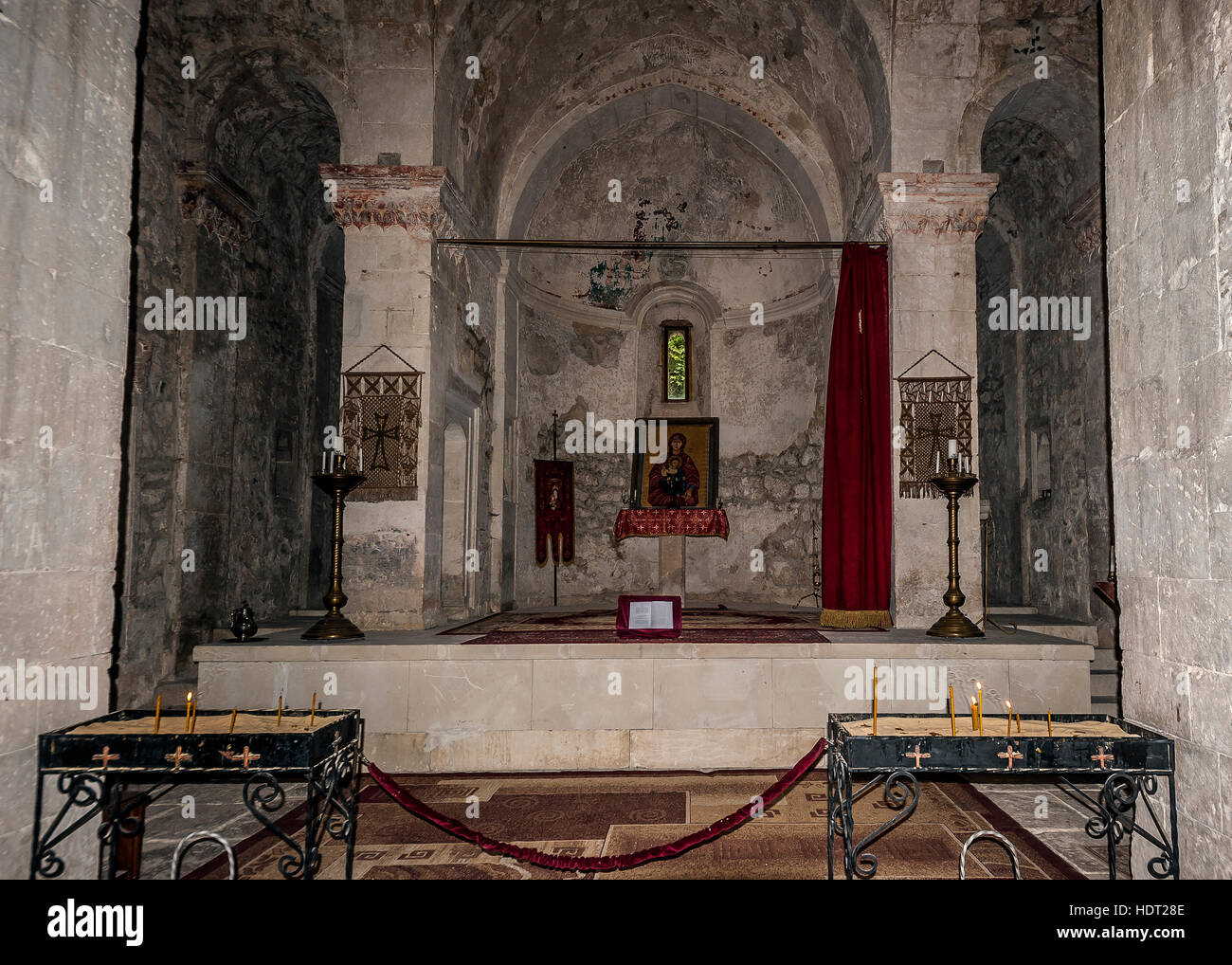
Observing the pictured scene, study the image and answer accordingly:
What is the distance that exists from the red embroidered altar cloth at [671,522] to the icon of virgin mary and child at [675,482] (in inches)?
35.1

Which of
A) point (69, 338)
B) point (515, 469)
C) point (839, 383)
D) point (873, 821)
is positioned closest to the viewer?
point (69, 338)

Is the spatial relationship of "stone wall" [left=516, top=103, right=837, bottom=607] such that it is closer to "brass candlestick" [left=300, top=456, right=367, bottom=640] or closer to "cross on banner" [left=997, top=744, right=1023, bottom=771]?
"brass candlestick" [left=300, top=456, right=367, bottom=640]

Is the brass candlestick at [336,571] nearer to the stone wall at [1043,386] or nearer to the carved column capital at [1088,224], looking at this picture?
the stone wall at [1043,386]

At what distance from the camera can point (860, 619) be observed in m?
7.16

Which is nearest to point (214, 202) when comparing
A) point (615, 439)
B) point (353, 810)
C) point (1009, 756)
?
point (615, 439)

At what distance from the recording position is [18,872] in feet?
9.23

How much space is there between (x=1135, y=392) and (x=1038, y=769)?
5.39 feet

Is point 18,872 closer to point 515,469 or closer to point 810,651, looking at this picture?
point 810,651

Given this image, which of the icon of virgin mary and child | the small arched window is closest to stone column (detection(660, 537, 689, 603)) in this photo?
the icon of virgin mary and child

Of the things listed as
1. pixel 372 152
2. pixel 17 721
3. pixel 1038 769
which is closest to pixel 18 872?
pixel 17 721

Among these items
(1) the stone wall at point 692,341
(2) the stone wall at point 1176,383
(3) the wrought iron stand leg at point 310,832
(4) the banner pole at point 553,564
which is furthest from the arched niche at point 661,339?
(3) the wrought iron stand leg at point 310,832

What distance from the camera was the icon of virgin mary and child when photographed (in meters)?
11.7

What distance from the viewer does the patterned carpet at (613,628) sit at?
19.6 feet

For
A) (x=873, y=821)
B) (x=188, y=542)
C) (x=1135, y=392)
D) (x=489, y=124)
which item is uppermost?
(x=489, y=124)
